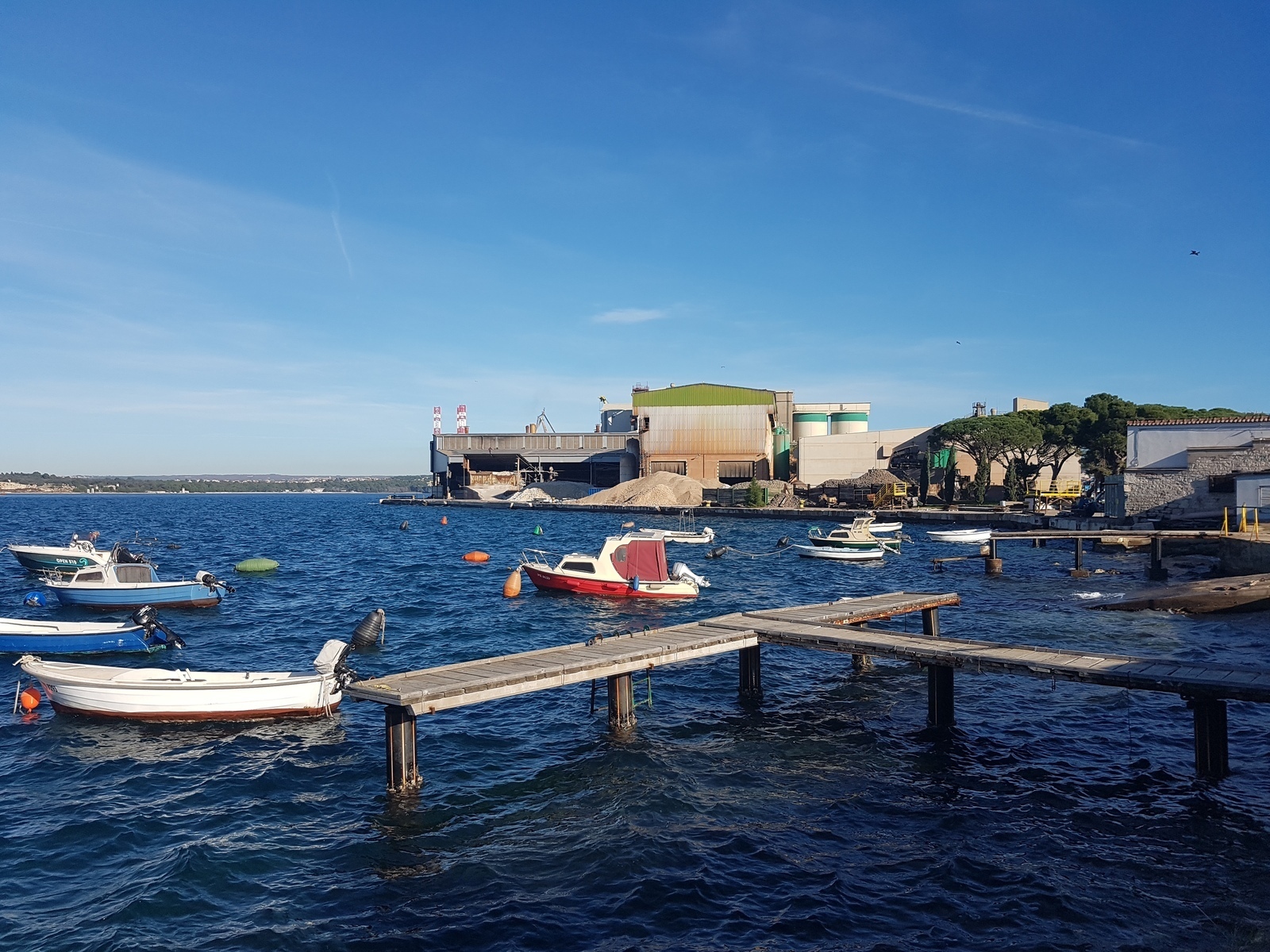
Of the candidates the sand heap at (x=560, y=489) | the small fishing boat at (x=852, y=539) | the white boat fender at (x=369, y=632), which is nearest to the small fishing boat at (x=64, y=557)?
the white boat fender at (x=369, y=632)

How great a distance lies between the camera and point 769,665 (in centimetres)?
2933

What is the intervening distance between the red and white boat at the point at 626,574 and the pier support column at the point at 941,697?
2145cm

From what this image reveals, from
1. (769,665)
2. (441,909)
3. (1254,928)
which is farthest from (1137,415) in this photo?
(441,909)

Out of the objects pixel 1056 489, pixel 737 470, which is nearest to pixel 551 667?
pixel 1056 489

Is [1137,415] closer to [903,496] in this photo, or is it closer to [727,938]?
[903,496]

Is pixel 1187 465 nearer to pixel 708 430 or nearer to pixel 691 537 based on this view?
pixel 691 537

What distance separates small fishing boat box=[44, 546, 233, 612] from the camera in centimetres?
4150

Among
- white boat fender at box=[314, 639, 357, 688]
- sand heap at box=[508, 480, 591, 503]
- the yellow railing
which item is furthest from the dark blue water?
sand heap at box=[508, 480, 591, 503]

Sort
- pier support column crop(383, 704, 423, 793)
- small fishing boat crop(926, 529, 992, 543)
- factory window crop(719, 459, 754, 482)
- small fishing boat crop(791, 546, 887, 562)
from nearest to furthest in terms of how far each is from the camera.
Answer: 1. pier support column crop(383, 704, 423, 793)
2. small fishing boat crop(791, 546, 887, 562)
3. small fishing boat crop(926, 529, 992, 543)
4. factory window crop(719, 459, 754, 482)

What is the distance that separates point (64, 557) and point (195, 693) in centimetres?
3956

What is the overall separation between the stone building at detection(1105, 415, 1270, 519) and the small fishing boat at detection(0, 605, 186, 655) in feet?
214

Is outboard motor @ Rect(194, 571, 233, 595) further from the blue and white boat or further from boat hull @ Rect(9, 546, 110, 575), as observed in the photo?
boat hull @ Rect(9, 546, 110, 575)

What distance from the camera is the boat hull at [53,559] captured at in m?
50.9

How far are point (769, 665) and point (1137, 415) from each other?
79.6 meters
